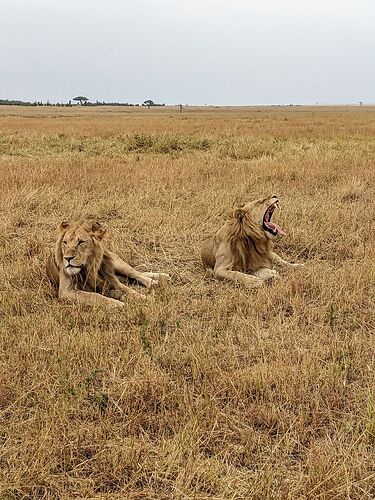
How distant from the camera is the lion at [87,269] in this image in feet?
18.1

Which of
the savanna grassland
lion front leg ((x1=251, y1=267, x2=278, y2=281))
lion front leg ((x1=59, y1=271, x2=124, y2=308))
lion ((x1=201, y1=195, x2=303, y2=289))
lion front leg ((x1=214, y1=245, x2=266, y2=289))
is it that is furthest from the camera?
lion ((x1=201, y1=195, x2=303, y2=289))

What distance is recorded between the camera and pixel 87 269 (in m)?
5.82

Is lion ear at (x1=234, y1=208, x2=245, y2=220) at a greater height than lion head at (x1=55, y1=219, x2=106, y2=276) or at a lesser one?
greater

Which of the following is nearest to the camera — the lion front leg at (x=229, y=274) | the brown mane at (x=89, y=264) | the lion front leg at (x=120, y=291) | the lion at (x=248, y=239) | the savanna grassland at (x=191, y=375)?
the savanna grassland at (x=191, y=375)

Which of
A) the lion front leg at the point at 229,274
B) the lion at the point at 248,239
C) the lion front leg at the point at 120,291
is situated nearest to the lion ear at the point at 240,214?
the lion at the point at 248,239

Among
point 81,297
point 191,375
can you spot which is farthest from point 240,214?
point 191,375

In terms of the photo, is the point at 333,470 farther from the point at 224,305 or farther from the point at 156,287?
the point at 156,287

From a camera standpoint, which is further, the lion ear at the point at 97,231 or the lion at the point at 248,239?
the lion at the point at 248,239

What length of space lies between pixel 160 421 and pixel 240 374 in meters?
0.77

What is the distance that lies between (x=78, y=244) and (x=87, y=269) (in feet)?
1.15

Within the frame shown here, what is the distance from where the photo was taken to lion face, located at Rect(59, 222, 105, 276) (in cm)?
552

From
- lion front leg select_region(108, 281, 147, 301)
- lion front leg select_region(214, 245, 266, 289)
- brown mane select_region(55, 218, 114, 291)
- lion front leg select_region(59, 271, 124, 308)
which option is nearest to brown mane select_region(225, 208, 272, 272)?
lion front leg select_region(214, 245, 266, 289)

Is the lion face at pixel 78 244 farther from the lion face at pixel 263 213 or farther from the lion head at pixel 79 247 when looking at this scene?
the lion face at pixel 263 213

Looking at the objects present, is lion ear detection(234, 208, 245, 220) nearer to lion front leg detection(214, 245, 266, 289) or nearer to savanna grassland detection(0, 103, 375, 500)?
lion front leg detection(214, 245, 266, 289)
